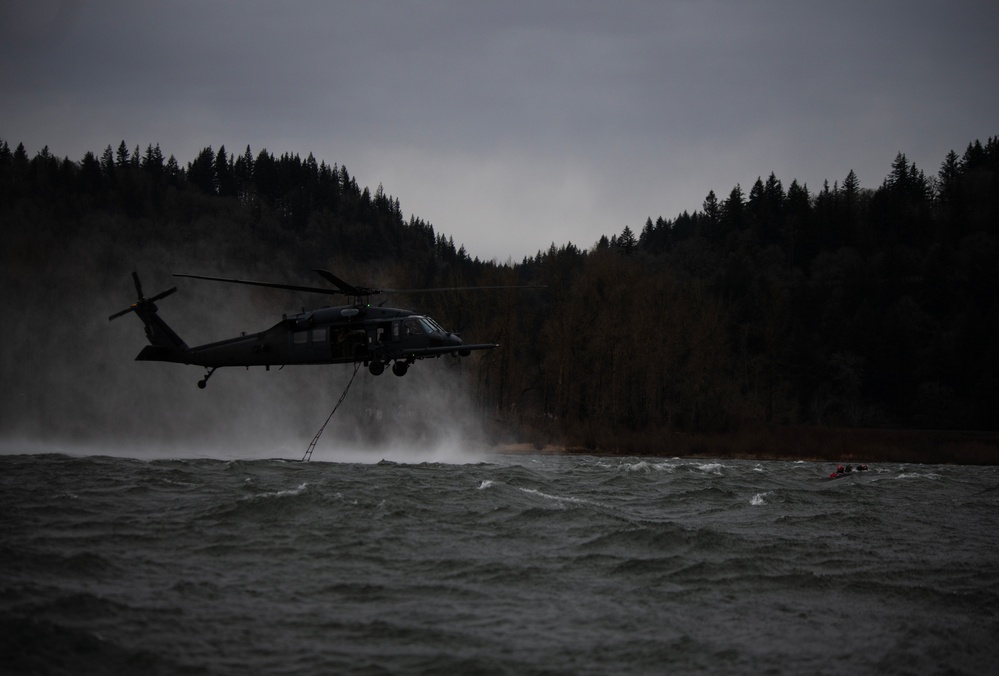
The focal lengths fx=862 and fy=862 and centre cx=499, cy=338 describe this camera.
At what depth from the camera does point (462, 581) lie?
16.8 meters

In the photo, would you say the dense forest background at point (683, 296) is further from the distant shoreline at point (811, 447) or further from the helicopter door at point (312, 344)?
the helicopter door at point (312, 344)

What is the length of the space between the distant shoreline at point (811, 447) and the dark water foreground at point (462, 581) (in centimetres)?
3816

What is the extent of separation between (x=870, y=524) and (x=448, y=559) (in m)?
15.5

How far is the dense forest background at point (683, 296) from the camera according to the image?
85.1m

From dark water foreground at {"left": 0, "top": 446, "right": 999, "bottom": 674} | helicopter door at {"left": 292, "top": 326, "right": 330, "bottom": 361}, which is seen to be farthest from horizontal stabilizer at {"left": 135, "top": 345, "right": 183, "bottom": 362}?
dark water foreground at {"left": 0, "top": 446, "right": 999, "bottom": 674}

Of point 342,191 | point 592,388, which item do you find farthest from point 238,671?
point 342,191

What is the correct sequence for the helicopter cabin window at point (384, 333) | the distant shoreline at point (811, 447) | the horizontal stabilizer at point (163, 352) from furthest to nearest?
the distant shoreline at point (811, 447), the horizontal stabilizer at point (163, 352), the helicopter cabin window at point (384, 333)

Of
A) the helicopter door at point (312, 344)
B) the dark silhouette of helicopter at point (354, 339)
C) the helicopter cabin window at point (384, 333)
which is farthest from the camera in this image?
the helicopter door at point (312, 344)

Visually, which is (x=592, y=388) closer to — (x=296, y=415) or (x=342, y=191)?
(x=296, y=415)

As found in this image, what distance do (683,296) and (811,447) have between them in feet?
125

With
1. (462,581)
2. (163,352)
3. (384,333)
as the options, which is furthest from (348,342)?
(462,581)

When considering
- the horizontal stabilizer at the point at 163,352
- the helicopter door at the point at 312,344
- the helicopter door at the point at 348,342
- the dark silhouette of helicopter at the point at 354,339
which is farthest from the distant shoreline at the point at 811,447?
the helicopter door at the point at 348,342

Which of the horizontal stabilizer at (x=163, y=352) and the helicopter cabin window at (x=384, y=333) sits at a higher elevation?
the helicopter cabin window at (x=384, y=333)

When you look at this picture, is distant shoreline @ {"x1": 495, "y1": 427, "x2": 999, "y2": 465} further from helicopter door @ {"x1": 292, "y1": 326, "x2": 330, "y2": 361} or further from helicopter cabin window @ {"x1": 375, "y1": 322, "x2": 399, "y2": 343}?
helicopter cabin window @ {"x1": 375, "y1": 322, "x2": 399, "y2": 343}
